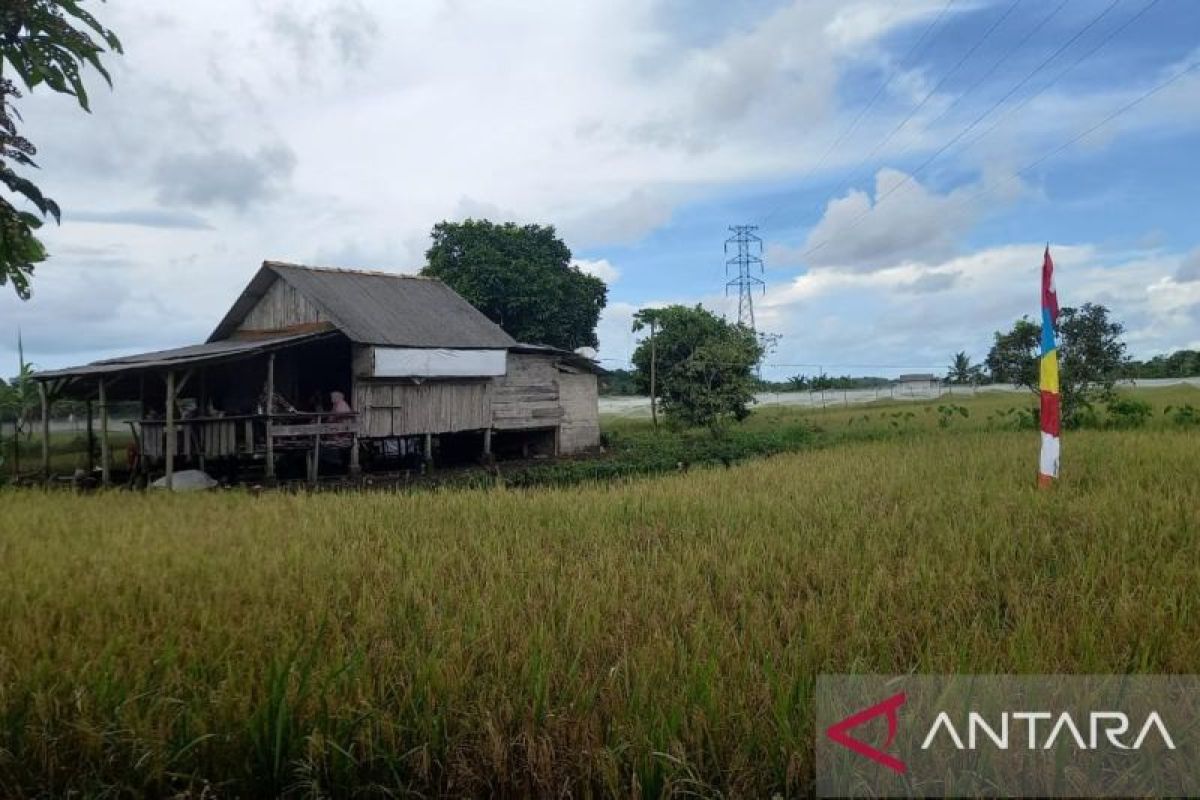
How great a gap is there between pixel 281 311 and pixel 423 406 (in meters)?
3.81

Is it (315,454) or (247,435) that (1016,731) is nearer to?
(315,454)

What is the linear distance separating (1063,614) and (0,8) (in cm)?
489

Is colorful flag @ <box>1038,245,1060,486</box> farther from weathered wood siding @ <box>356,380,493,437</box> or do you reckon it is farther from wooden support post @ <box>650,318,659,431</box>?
wooden support post @ <box>650,318,659,431</box>

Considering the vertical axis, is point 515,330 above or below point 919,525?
above

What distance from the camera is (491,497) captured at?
8984 millimetres

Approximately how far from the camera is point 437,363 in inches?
626

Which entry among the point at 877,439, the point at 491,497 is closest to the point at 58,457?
the point at 491,497

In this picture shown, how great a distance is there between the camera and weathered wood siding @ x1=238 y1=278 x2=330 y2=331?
15.9 meters

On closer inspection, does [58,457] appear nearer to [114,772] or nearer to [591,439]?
[591,439]

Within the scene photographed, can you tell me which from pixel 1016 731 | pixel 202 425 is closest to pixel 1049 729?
pixel 1016 731

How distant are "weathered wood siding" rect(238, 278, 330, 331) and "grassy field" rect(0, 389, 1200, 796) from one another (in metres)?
8.49

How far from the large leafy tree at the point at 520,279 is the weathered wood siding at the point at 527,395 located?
9.11m

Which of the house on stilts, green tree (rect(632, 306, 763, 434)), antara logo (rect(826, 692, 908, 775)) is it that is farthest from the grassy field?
green tree (rect(632, 306, 763, 434))

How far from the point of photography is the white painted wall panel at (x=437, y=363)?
1494 cm
